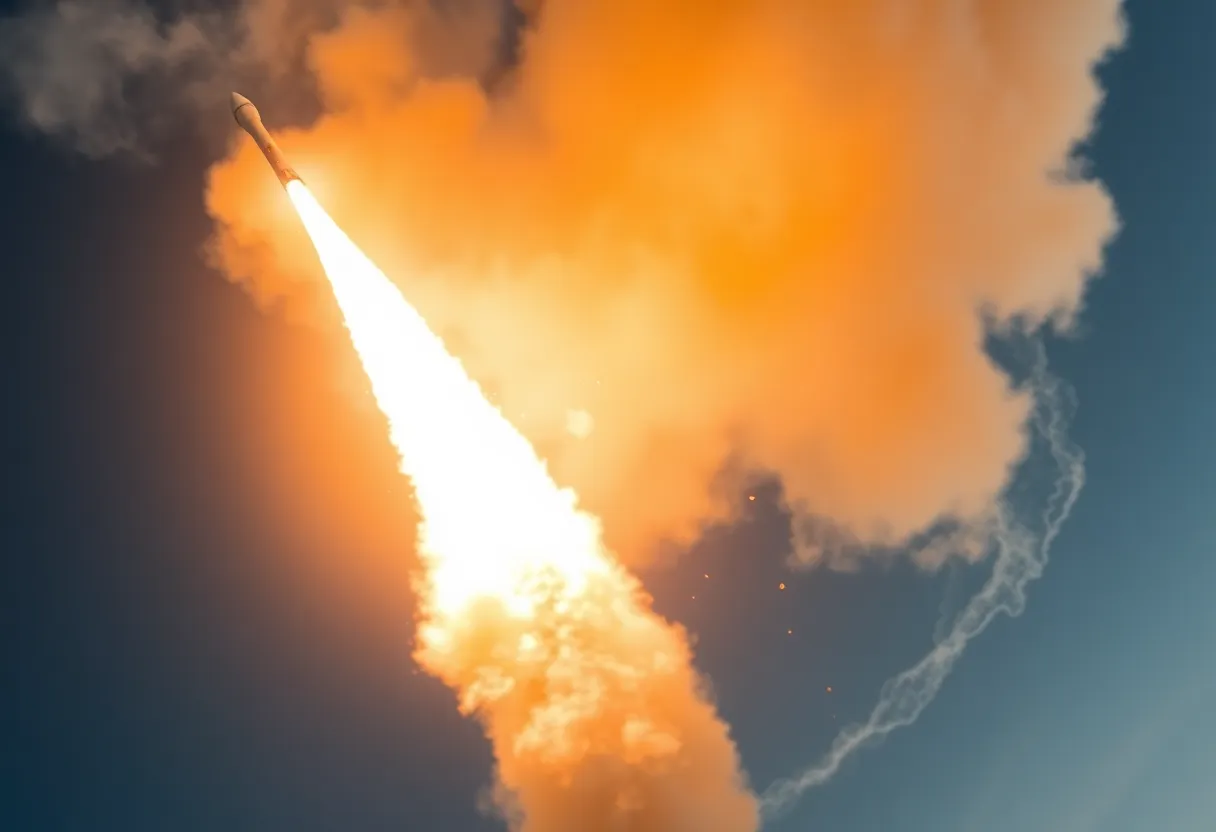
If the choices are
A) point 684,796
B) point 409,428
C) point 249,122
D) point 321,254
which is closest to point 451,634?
point 409,428

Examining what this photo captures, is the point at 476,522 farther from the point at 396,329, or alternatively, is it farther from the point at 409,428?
the point at 396,329

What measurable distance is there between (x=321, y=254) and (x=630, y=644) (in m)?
20.7

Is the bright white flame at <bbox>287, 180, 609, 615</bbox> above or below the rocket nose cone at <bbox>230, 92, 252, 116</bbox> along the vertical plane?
below

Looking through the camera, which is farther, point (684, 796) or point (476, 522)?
point (476, 522)

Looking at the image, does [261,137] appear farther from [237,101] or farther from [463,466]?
[463,466]

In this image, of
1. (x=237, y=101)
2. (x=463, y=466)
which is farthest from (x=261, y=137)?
(x=463, y=466)

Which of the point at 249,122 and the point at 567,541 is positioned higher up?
the point at 249,122

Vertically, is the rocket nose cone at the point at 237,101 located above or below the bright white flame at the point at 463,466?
above

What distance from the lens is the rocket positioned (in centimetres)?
3866

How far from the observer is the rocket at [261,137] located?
38.7m

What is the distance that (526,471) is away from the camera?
4319cm

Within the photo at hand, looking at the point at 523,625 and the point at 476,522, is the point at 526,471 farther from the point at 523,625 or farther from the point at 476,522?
the point at 523,625

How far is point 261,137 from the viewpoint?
38781mm

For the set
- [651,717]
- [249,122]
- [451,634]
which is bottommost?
[651,717]
